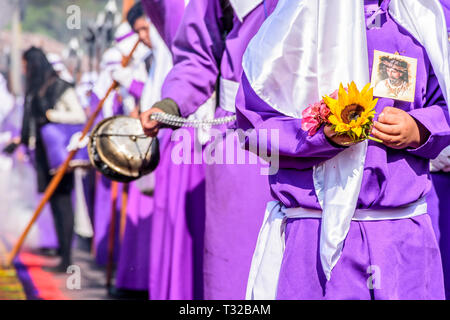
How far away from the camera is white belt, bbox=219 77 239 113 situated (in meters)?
3.29

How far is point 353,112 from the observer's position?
2.08 metres

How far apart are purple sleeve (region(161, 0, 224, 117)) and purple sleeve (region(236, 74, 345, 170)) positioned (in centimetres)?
90

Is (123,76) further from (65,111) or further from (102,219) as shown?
(102,219)

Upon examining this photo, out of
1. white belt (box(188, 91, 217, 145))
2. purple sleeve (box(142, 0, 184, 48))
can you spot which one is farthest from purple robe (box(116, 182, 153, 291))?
white belt (box(188, 91, 217, 145))

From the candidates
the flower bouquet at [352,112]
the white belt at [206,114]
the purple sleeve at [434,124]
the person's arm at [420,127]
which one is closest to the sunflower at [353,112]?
the flower bouquet at [352,112]

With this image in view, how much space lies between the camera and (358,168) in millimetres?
2205

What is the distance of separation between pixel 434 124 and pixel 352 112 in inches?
11.6

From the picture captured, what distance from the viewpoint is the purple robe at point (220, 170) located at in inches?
126

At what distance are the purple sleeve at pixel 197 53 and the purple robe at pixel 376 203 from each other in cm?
98

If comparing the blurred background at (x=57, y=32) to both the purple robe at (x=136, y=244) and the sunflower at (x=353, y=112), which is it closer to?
the purple robe at (x=136, y=244)

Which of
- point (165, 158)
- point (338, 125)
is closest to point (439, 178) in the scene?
point (338, 125)
